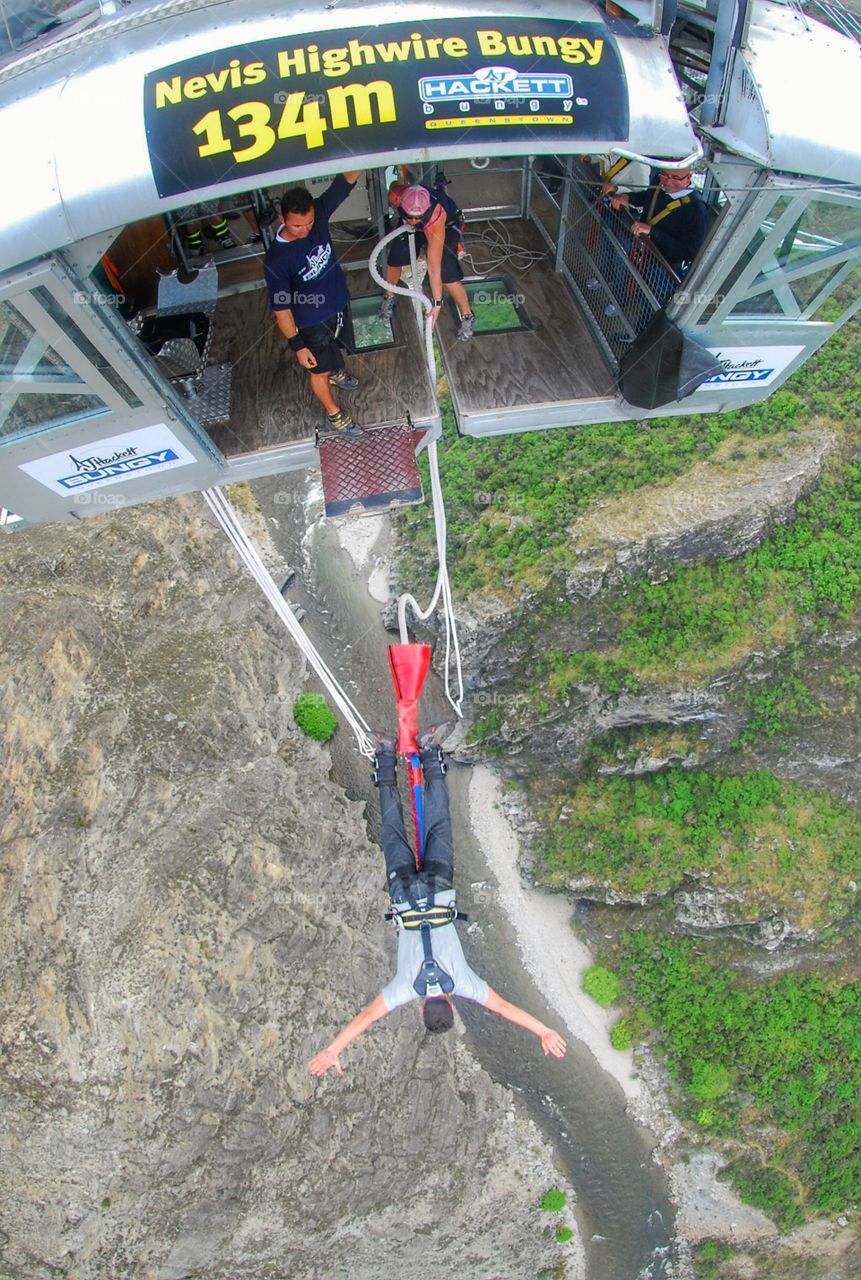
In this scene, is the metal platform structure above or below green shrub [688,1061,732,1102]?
above

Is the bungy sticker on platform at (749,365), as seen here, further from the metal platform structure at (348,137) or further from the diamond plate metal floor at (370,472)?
the diamond plate metal floor at (370,472)

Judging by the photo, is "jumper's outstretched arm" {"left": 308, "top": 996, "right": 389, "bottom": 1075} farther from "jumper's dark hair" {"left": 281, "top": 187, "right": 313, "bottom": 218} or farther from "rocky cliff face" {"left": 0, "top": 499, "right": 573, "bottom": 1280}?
"jumper's dark hair" {"left": 281, "top": 187, "right": 313, "bottom": 218}

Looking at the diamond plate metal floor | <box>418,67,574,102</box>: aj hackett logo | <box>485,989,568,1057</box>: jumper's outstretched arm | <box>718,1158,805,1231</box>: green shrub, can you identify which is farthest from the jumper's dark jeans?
<box>718,1158,805,1231</box>: green shrub

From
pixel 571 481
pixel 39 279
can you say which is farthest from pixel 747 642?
pixel 39 279

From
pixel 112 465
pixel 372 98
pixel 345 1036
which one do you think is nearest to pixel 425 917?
pixel 345 1036

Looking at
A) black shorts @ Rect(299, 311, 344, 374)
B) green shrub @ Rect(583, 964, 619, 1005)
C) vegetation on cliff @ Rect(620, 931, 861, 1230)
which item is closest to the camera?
black shorts @ Rect(299, 311, 344, 374)

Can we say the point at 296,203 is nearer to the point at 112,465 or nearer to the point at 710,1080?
the point at 112,465

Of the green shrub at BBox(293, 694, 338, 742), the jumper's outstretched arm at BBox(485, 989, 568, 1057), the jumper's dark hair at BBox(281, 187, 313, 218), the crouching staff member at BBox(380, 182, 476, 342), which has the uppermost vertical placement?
the green shrub at BBox(293, 694, 338, 742)

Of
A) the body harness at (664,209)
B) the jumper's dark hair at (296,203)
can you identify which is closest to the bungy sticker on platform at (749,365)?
the body harness at (664,209)
